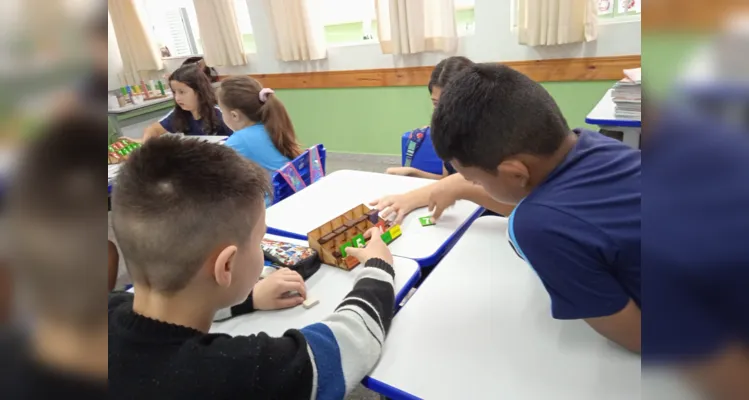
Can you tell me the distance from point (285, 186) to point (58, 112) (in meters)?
1.81

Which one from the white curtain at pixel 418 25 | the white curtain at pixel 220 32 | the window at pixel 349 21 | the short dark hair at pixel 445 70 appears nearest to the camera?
the short dark hair at pixel 445 70

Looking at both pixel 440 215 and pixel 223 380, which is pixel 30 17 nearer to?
pixel 223 380

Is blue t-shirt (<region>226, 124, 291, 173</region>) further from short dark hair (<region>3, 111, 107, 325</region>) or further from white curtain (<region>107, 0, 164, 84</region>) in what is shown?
white curtain (<region>107, 0, 164, 84</region>)

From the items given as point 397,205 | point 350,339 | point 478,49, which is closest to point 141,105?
point 478,49

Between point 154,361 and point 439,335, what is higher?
point 154,361

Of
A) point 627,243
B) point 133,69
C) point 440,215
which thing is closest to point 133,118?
point 133,69

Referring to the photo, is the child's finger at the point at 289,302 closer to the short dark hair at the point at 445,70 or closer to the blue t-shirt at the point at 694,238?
the blue t-shirt at the point at 694,238

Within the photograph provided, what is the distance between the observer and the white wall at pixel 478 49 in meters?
2.99

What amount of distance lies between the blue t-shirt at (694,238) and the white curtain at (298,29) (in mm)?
3945

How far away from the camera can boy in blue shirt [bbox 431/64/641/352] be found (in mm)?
793

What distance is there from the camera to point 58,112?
167 mm

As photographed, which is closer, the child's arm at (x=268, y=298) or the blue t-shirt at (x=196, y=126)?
the child's arm at (x=268, y=298)

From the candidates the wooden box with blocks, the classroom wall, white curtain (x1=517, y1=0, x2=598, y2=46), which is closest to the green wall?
the classroom wall

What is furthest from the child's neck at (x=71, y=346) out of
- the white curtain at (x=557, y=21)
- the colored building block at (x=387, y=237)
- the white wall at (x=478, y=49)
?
the white curtain at (x=557, y=21)
